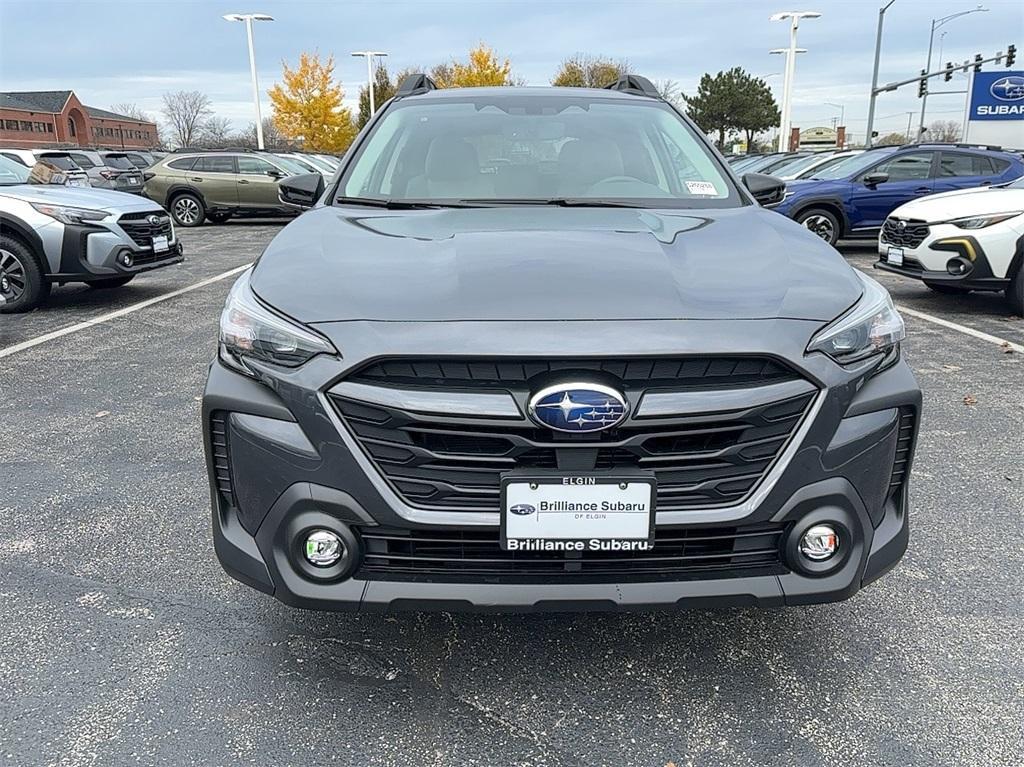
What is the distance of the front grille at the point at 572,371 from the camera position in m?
1.89

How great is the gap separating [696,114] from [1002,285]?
4828 centimetres

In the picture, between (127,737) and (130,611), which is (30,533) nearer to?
(130,611)

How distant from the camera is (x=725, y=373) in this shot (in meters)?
1.92

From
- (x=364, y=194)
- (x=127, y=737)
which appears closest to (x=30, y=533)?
(x=127, y=737)

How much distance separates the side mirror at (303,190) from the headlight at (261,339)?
1412mm

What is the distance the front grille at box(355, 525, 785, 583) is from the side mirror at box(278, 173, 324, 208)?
1982mm

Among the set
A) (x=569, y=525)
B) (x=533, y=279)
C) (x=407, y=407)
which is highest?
(x=533, y=279)

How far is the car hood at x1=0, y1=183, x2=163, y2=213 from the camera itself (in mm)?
7562

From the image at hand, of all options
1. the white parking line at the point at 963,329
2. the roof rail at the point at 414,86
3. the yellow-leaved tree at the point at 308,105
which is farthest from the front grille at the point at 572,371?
the yellow-leaved tree at the point at 308,105

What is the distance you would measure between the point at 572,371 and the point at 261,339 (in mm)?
779

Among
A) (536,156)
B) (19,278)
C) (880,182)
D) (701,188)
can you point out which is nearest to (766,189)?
(701,188)

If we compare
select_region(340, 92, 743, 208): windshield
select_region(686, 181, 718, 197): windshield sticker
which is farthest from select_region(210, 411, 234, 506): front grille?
select_region(686, 181, 718, 197): windshield sticker

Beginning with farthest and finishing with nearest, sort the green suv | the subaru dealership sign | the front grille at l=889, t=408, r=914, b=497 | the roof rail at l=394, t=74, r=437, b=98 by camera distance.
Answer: the subaru dealership sign
the green suv
the roof rail at l=394, t=74, r=437, b=98
the front grille at l=889, t=408, r=914, b=497

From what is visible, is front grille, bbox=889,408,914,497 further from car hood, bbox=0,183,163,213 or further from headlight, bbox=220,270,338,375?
car hood, bbox=0,183,163,213
